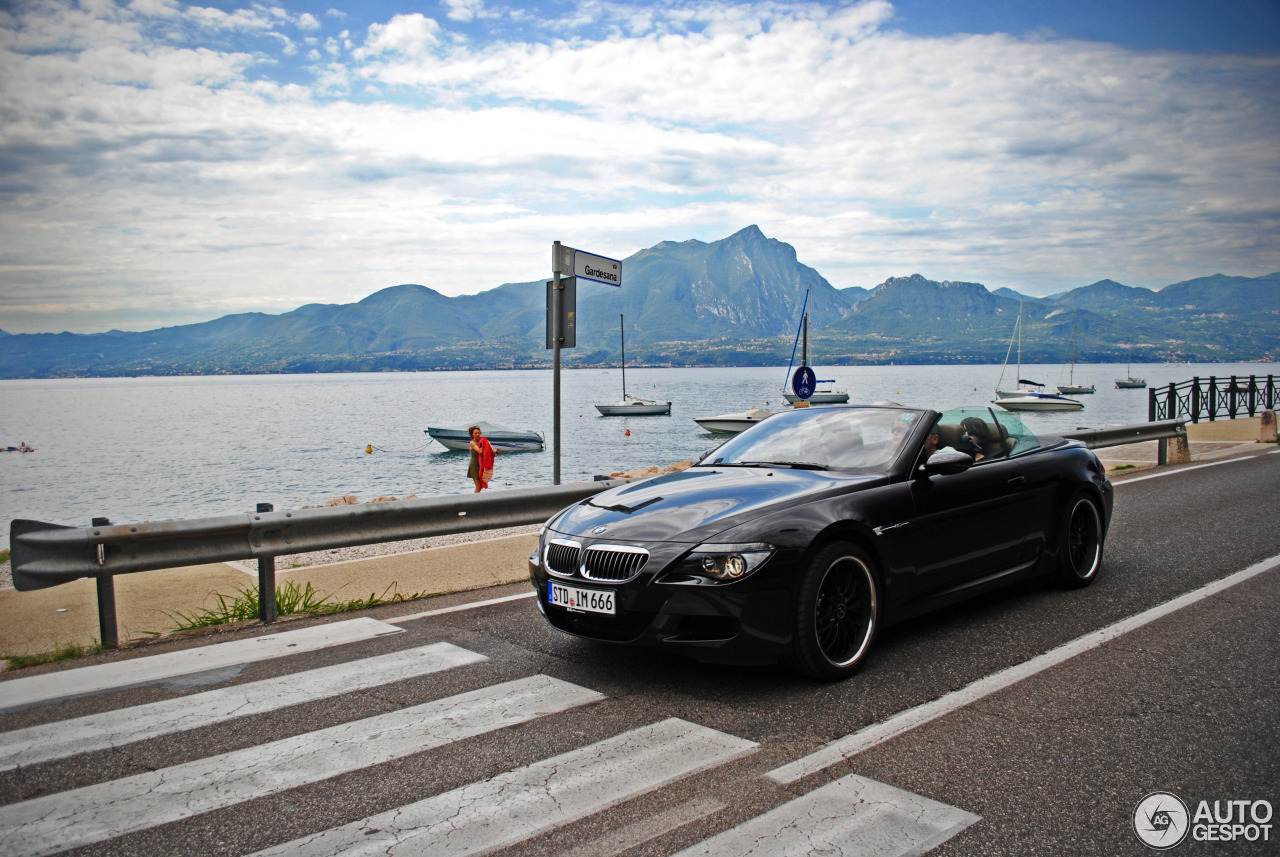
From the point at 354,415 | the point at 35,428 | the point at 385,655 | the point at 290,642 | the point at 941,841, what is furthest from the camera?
the point at 354,415

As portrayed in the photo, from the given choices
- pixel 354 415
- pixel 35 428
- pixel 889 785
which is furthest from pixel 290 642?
pixel 35 428

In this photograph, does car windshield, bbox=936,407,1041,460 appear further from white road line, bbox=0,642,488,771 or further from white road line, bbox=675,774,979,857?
white road line, bbox=0,642,488,771

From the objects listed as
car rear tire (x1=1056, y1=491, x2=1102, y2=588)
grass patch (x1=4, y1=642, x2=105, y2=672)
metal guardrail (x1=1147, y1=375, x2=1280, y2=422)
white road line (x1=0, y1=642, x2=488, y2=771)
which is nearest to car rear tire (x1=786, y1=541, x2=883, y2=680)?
white road line (x1=0, y1=642, x2=488, y2=771)

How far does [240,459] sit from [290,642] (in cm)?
4829

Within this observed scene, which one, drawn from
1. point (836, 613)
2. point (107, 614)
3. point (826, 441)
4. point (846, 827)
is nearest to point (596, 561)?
point (836, 613)

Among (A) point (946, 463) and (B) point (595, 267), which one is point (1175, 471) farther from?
(A) point (946, 463)

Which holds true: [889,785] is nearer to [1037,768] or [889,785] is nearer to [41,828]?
[1037,768]

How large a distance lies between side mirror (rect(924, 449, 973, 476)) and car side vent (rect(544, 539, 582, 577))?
7.07 feet

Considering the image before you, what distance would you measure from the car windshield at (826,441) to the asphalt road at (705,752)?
1156 mm

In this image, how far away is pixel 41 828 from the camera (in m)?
3.03

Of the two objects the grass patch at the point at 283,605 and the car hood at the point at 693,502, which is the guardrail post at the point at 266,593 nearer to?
the grass patch at the point at 283,605

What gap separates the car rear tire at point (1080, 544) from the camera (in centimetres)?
625

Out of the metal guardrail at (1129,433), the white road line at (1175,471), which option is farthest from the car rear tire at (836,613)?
the white road line at (1175,471)

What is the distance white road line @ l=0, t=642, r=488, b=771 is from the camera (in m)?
3.79
